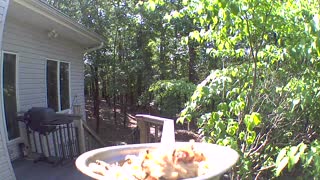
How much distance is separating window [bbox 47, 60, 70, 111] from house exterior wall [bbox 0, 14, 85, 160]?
0.20 m

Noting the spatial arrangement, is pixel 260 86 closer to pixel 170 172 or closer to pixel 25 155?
pixel 170 172

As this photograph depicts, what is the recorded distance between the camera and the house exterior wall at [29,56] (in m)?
6.09

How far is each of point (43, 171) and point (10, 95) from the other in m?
1.50

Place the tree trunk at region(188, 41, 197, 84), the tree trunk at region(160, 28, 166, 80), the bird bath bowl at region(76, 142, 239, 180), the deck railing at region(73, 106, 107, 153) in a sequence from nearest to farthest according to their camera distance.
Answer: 1. the bird bath bowl at region(76, 142, 239, 180)
2. the deck railing at region(73, 106, 107, 153)
3. the tree trunk at region(160, 28, 166, 80)
4. the tree trunk at region(188, 41, 197, 84)

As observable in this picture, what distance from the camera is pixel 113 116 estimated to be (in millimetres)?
16703

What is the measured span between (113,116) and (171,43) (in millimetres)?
4336

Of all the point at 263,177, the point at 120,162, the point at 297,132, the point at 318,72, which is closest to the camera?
the point at 120,162

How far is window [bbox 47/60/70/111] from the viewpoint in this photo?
25.9ft

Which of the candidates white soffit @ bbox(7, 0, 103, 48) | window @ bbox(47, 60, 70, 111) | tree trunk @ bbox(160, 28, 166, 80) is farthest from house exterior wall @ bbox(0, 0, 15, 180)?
tree trunk @ bbox(160, 28, 166, 80)

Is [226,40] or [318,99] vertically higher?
[226,40]

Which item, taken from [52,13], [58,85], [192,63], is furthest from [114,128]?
[52,13]

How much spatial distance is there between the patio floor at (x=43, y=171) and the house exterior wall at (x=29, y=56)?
34 centimetres

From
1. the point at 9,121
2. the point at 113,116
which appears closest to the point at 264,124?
the point at 9,121

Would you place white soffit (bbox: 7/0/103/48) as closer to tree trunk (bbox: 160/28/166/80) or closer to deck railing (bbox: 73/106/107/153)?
deck railing (bbox: 73/106/107/153)
